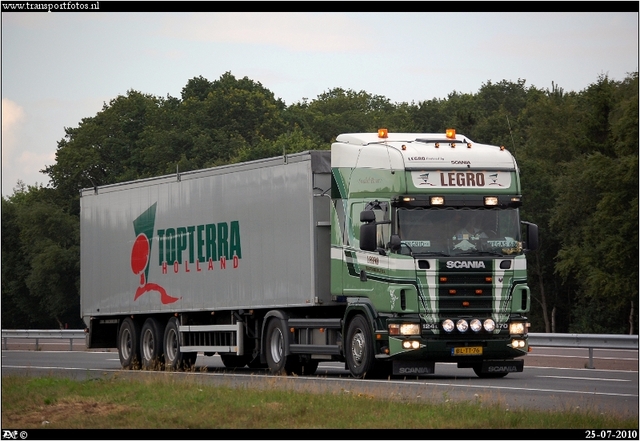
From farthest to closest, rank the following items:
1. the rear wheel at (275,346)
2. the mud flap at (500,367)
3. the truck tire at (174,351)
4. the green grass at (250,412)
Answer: the truck tire at (174,351), the rear wheel at (275,346), the mud flap at (500,367), the green grass at (250,412)

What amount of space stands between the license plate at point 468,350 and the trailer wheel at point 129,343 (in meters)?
9.83

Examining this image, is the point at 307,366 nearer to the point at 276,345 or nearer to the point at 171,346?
the point at 276,345

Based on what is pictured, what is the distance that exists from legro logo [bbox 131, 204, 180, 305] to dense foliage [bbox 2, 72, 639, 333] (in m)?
24.5

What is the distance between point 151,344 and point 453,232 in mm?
9934

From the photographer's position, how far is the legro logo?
29.0 m

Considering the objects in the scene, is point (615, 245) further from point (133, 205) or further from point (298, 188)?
point (298, 188)

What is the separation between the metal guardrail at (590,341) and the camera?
26.0 m

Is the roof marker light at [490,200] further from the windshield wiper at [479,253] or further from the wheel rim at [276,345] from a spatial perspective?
the wheel rim at [276,345]

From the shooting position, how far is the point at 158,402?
16.7 metres

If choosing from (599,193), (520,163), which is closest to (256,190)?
(599,193)

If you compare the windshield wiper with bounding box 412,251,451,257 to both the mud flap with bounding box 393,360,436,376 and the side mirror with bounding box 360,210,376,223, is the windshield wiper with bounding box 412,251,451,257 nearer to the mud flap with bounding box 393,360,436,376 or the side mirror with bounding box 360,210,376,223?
the side mirror with bounding box 360,210,376,223

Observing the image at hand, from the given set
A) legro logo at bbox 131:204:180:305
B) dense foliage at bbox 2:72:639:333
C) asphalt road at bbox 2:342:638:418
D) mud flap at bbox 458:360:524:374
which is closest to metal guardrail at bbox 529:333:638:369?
asphalt road at bbox 2:342:638:418

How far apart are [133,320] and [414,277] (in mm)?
10523

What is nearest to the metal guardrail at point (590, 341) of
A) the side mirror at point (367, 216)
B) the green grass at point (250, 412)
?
the side mirror at point (367, 216)
